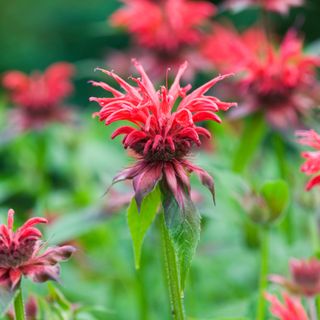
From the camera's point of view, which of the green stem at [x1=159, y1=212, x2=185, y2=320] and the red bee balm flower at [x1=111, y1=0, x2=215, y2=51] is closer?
the green stem at [x1=159, y1=212, x2=185, y2=320]

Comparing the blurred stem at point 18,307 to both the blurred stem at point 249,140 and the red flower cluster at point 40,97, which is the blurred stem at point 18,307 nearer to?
the blurred stem at point 249,140

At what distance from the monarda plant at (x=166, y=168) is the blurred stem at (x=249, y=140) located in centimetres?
51

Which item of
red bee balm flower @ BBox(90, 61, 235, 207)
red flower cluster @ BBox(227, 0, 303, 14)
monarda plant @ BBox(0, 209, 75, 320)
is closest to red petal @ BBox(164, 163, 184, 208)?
red bee balm flower @ BBox(90, 61, 235, 207)

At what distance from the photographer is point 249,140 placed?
1.38 metres

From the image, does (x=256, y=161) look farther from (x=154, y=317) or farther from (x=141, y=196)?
(x=141, y=196)

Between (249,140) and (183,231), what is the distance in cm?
65

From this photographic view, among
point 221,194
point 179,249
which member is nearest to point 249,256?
point 221,194

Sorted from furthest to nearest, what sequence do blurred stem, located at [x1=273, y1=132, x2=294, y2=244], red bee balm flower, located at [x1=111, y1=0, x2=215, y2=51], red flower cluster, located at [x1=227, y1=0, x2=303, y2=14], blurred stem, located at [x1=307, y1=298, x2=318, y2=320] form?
1. red bee balm flower, located at [x1=111, y1=0, x2=215, y2=51]
2. red flower cluster, located at [x1=227, y1=0, x2=303, y2=14]
3. blurred stem, located at [x1=273, y1=132, x2=294, y2=244]
4. blurred stem, located at [x1=307, y1=298, x2=318, y2=320]

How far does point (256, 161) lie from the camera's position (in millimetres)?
1868

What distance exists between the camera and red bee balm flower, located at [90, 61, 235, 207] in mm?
799

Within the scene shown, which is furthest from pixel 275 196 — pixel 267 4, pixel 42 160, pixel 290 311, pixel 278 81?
pixel 42 160

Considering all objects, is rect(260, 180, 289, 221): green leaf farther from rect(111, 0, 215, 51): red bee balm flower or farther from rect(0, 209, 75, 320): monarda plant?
rect(111, 0, 215, 51): red bee balm flower

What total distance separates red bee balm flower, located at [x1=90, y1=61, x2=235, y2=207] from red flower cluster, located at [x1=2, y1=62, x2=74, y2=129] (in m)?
0.87

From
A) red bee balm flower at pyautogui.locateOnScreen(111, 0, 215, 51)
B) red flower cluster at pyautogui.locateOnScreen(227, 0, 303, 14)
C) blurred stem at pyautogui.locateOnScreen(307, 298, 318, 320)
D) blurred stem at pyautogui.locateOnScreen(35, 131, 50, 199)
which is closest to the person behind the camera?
blurred stem at pyautogui.locateOnScreen(307, 298, 318, 320)
